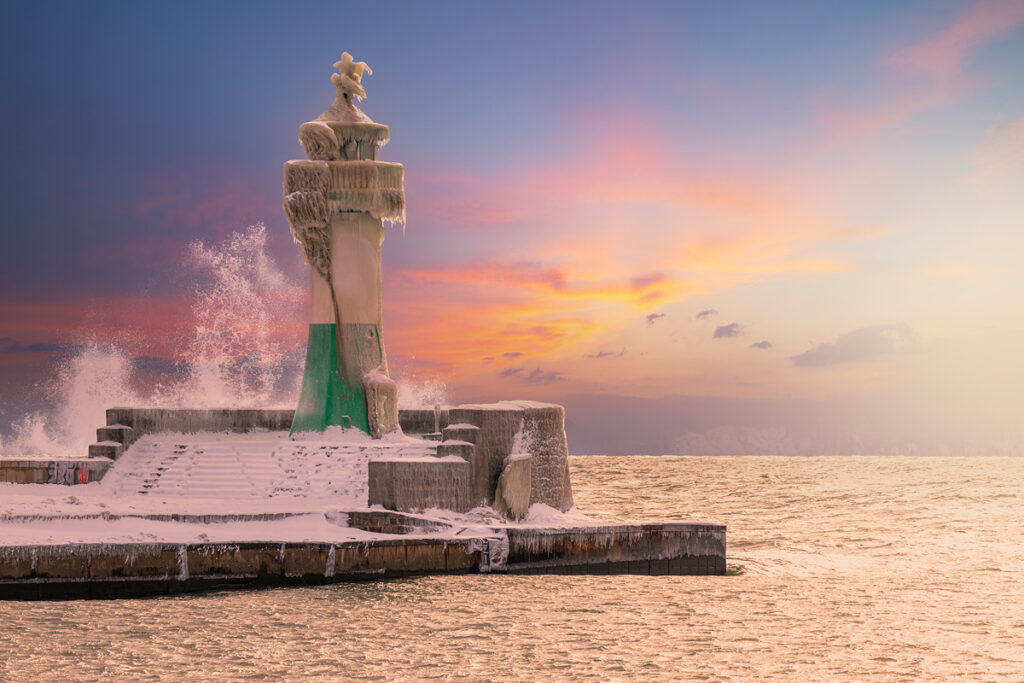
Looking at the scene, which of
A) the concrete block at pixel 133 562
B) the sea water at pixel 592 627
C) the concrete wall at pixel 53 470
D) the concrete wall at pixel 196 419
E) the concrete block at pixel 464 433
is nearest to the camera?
the sea water at pixel 592 627

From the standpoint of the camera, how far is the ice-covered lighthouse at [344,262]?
57.6 ft

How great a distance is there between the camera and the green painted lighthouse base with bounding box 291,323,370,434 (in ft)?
57.6

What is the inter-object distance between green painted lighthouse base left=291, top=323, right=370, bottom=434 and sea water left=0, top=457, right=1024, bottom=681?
5842mm

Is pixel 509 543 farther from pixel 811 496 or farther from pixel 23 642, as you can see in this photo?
pixel 811 496

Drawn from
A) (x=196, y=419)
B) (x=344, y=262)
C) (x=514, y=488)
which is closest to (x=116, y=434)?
(x=196, y=419)

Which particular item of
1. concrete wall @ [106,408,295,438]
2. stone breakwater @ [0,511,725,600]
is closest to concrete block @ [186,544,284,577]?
stone breakwater @ [0,511,725,600]

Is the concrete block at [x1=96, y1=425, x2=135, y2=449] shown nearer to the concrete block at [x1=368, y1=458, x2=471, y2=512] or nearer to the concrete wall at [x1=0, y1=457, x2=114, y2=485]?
the concrete wall at [x1=0, y1=457, x2=114, y2=485]

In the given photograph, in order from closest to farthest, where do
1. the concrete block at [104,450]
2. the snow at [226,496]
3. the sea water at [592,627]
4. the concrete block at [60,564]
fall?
1. the sea water at [592,627]
2. the concrete block at [60,564]
3. the snow at [226,496]
4. the concrete block at [104,450]

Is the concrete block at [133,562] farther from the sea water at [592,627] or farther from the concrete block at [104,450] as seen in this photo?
the concrete block at [104,450]

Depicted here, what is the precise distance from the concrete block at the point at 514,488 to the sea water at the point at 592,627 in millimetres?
2137

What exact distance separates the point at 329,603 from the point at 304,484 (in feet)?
15.7

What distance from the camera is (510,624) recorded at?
9945mm

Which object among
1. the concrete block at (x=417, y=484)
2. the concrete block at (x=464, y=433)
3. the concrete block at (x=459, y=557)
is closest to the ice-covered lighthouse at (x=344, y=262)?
the concrete block at (x=464, y=433)

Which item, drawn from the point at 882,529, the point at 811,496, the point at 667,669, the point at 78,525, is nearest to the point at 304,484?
the point at 78,525
